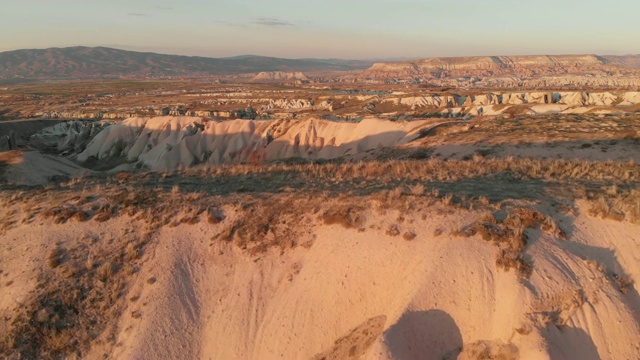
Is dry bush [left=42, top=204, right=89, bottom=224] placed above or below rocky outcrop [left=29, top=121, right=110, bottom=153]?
above

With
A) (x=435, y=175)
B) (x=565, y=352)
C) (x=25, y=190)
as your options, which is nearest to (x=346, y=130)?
(x=435, y=175)

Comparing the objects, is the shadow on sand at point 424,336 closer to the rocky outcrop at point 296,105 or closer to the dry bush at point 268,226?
the dry bush at point 268,226

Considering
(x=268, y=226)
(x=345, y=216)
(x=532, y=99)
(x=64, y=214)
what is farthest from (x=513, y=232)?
(x=532, y=99)

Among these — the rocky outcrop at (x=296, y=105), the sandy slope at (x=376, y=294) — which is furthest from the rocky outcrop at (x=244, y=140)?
the rocky outcrop at (x=296, y=105)

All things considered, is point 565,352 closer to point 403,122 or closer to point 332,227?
point 332,227

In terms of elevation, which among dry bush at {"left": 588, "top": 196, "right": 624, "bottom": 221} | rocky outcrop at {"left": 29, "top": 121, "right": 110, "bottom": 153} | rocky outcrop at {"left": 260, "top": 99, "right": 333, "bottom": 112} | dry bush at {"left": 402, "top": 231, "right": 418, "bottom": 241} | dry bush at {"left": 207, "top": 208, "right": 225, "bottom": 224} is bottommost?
rocky outcrop at {"left": 29, "top": 121, "right": 110, "bottom": 153}


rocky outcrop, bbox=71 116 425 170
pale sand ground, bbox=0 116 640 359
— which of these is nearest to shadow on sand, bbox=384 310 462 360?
pale sand ground, bbox=0 116 640 359

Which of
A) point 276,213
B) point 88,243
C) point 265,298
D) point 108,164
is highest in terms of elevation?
point 276,213

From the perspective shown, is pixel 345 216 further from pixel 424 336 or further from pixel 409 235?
pixel 424 336

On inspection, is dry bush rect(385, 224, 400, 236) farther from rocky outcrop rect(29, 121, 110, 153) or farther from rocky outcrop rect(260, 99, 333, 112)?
rocky outcrop rect(260, 99, 333, 112)
